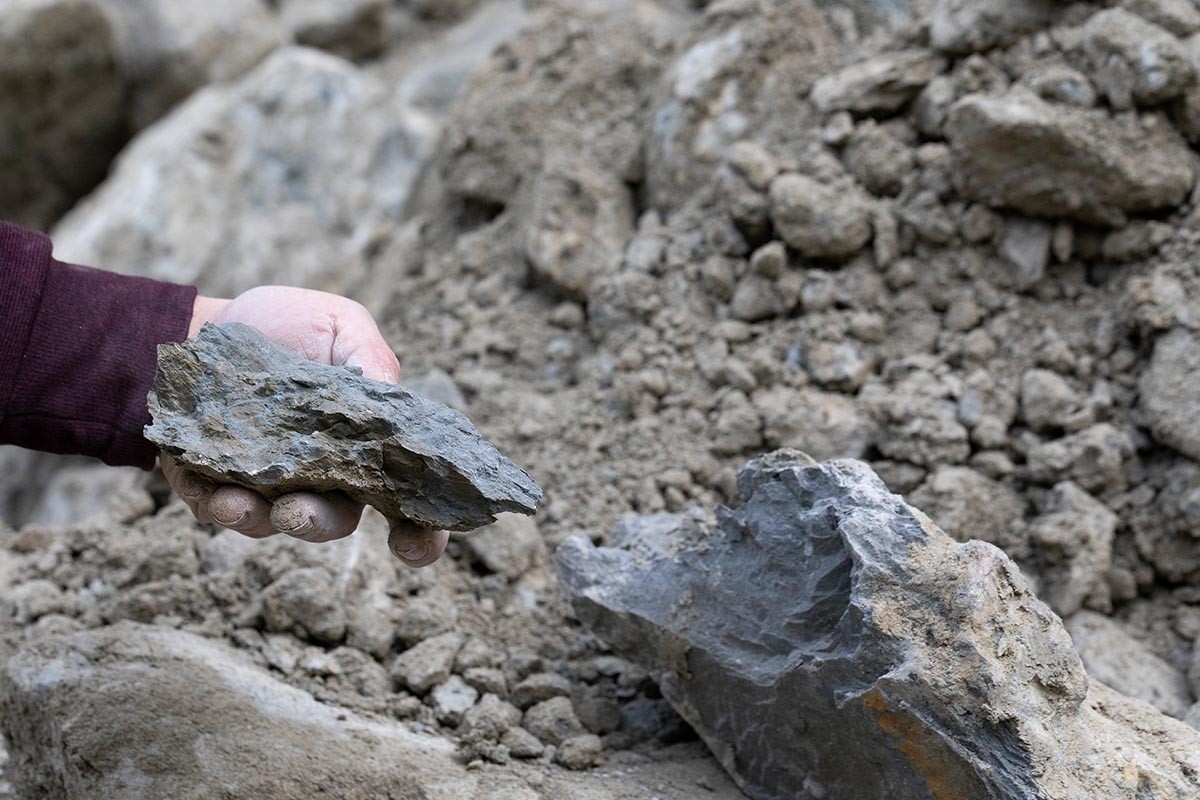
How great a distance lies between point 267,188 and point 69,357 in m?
2.37

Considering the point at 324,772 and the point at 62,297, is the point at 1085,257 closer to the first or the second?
the point at 324,772

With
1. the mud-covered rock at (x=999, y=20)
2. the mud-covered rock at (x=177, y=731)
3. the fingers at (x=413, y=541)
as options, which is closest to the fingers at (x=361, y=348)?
the fingers at (x=413, y=541)

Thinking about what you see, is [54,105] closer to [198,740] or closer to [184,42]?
[184,42]

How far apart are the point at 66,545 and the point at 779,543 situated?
1.86 m

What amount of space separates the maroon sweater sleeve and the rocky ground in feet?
1.63

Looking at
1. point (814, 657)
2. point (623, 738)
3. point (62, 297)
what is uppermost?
point (62, 297)

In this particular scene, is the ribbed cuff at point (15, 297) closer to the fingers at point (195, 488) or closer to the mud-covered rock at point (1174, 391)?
the fingers at point (195, 488)

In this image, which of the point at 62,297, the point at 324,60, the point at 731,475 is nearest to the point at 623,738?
the point at 731,475

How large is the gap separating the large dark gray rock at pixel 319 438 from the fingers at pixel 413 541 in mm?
81

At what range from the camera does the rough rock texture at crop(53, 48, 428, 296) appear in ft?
13.6

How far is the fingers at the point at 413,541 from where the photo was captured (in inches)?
79.1

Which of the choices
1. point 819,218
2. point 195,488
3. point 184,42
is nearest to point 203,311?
point 195,488

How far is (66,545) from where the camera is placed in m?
2.78

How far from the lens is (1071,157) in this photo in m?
2.76
